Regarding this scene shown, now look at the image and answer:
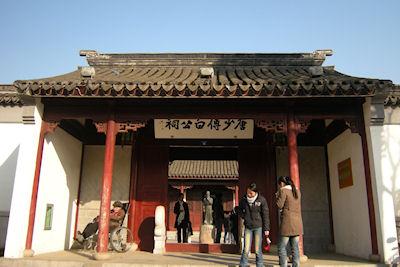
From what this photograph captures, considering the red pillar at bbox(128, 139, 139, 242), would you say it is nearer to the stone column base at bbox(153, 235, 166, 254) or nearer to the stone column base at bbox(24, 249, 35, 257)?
the stone column base at bbox(153, 235, 166, 254)

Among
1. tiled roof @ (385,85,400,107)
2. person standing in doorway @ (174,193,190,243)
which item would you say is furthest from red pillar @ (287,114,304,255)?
person standing in doorway @ (174,193,190,243)

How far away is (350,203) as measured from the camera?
7988 mm

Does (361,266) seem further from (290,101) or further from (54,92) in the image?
(54,92)

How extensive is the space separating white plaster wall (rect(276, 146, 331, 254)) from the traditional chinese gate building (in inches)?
1.0

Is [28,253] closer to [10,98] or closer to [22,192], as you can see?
Result: [22,192]

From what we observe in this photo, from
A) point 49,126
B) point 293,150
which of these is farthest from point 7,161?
point 293,150

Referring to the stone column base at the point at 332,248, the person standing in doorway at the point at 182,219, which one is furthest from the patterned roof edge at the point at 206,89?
the person standing in doorway at the point at 182,219

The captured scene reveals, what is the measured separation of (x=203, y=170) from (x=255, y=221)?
1350 centimetres

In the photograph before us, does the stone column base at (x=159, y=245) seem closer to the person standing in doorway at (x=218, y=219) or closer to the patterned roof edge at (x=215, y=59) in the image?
the patterned roof edge at (x=215, y=59)

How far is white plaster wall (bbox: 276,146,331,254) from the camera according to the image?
8.96 m

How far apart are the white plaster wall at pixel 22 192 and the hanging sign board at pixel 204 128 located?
2.72 meters

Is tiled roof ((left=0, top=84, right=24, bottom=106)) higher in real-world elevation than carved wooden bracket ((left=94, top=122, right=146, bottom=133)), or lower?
higher

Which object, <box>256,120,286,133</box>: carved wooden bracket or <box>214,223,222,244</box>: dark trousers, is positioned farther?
<box>214,223,222,244</box>: dark trousers

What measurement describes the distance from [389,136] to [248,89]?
419 cm
